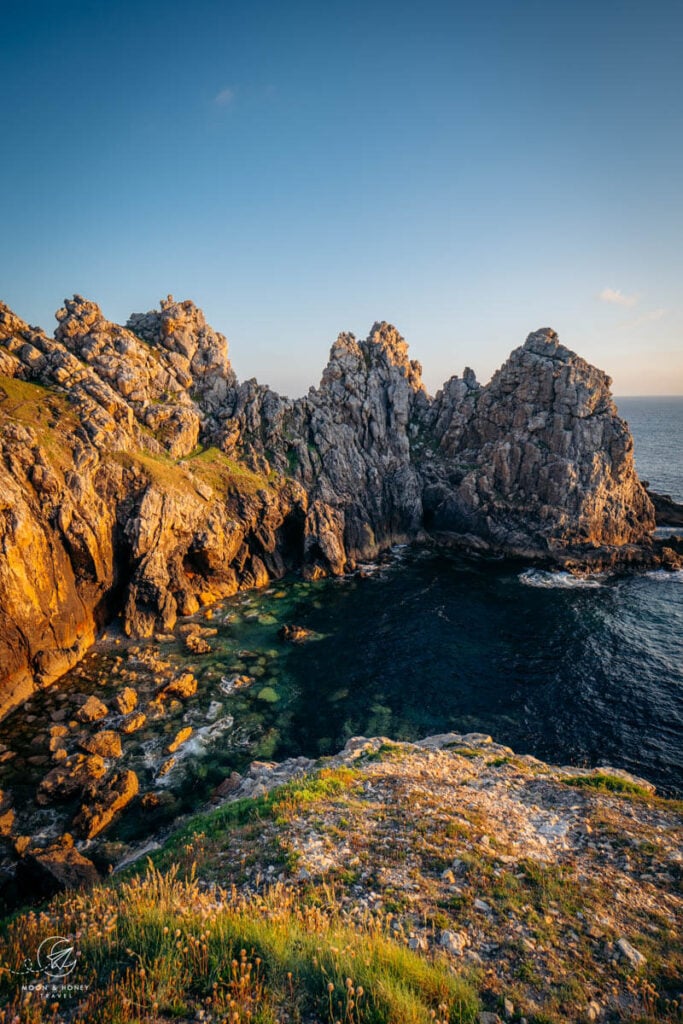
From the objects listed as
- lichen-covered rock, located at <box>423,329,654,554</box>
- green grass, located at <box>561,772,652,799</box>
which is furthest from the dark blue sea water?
green grass, located at <box>561,772,652,799</box>

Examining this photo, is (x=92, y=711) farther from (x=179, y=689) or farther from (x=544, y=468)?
(x=544, y=468)

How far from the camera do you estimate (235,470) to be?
209 ft

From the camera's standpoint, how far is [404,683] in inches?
1420

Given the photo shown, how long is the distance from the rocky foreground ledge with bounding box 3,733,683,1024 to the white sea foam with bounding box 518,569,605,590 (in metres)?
36.3

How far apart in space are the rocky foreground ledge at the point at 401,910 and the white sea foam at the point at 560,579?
119 ft

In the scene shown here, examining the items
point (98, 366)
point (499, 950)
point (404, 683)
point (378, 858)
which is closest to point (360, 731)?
point (404, 683)

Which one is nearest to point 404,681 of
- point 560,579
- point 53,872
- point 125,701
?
point 125,701

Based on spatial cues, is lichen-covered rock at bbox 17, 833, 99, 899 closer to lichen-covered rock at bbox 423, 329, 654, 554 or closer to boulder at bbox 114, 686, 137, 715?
boulder at bbox 114, 686, 137, 715

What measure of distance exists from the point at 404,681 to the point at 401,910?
2589cm

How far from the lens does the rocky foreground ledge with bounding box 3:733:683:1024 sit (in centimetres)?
693

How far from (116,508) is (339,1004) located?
1850 inches

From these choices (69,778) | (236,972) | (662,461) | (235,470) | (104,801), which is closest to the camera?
(236,972)

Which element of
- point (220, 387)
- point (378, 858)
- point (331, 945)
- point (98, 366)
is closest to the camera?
point (331, 945)

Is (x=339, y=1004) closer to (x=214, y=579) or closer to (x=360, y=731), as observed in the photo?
(x=360, y=731)
